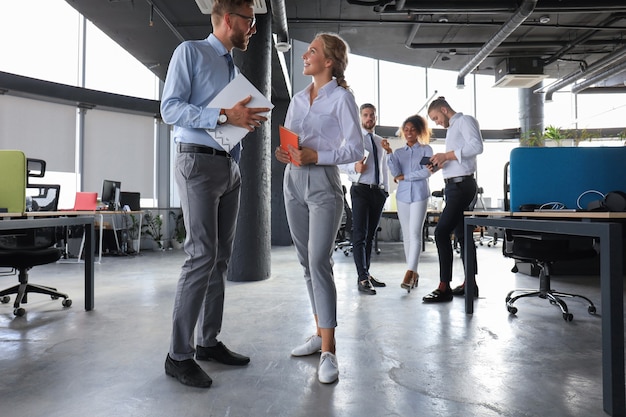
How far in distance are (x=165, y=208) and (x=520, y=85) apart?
28.6 ft

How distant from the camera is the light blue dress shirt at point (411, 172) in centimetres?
360

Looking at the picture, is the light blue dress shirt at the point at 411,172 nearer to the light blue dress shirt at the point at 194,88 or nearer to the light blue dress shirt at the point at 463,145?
the light blue dress shirt at the point at 463,145

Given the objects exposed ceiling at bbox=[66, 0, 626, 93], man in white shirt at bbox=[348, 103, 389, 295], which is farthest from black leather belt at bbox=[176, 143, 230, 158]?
exposed ceiling at bbox=[66, 0, 626, 93]

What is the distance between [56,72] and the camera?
790 centimetres

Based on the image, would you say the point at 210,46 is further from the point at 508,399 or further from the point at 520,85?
the point at 520,85

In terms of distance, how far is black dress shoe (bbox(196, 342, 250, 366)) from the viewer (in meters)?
1.91

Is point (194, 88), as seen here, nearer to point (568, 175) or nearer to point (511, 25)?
point (568, 175)

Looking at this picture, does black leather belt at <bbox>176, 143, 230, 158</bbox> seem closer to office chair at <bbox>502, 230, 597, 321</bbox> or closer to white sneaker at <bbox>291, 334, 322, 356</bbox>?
white sneaker at <bbox>291, 334, 322, 356</bbox>

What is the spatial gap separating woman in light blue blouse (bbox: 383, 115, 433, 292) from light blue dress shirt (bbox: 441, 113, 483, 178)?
28 centimetres

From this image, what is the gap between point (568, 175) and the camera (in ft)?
9.07

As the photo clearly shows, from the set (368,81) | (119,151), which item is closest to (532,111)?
(368,81)

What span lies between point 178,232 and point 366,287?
20.4ft

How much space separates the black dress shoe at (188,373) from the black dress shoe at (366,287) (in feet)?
7.12

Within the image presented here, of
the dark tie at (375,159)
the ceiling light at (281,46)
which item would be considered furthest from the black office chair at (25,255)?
the ceiling light at (281,46)
